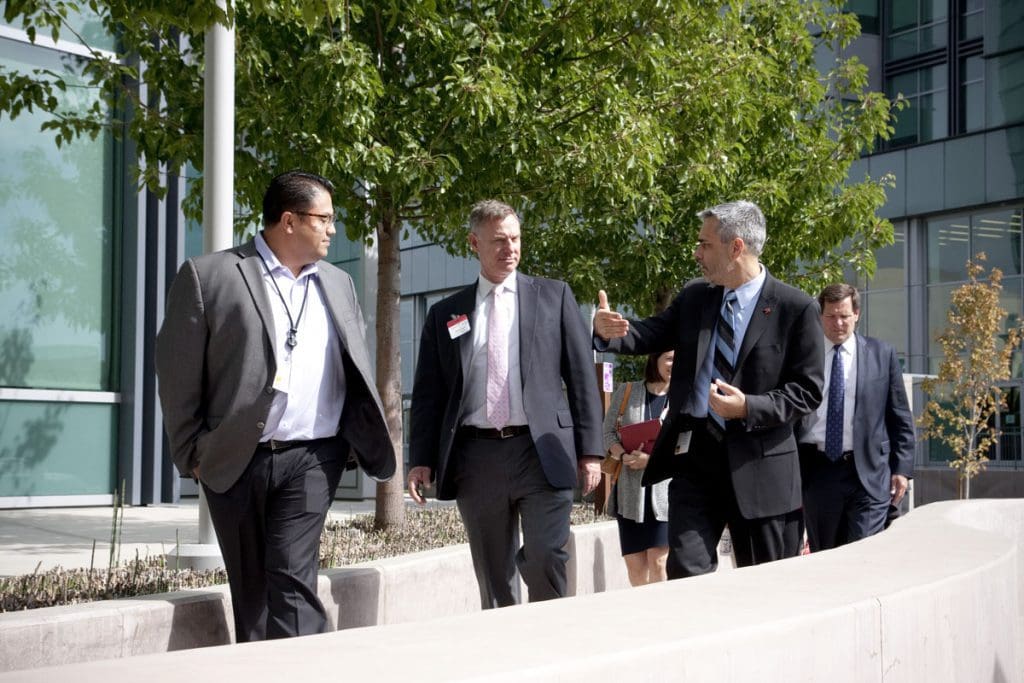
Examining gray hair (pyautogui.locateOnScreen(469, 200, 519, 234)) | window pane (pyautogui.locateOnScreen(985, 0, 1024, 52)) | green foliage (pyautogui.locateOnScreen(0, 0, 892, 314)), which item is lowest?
gray hair (pyautogui.locateOnScreen(469, 200, 519, 234))

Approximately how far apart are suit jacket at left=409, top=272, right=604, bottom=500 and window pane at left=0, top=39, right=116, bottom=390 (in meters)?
9.50

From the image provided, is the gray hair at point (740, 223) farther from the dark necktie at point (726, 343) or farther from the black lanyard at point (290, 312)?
the black lanyard at point (290, 312)

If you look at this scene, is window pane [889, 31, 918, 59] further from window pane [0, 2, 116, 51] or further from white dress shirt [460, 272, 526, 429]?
white dress shirt [460, 272, 526, 429]

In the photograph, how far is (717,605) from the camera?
3184mm

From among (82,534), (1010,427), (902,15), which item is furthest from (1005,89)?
(82,534)

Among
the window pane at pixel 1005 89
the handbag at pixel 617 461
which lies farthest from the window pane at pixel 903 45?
the handbag at pixel 617 461


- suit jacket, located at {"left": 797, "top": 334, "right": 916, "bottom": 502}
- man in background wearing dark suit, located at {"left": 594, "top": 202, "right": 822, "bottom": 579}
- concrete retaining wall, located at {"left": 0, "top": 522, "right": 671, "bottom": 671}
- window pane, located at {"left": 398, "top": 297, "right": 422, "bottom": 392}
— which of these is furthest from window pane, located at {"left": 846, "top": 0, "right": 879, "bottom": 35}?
man in background wearing dark suit, located at {"left": 594, "top": 202, "right": 822, "bottom": 579}

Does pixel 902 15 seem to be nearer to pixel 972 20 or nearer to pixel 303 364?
pixel 972 20

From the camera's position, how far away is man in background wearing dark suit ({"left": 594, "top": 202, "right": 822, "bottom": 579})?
542cm

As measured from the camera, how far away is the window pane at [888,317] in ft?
112

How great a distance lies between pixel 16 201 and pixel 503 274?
1006 centimetres

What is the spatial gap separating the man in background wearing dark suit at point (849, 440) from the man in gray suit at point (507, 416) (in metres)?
2.14

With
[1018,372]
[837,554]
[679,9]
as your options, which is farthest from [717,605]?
[1018,372]

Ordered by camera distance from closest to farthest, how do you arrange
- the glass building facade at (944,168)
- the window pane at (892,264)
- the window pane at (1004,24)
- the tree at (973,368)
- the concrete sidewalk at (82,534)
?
1. the concrete sidewalk at (82,534)
2. the tree at (973,368)
3. the glass building facade at (944,168)
4. the window pane at (1004,24)
5. the window pane at (892,264)
